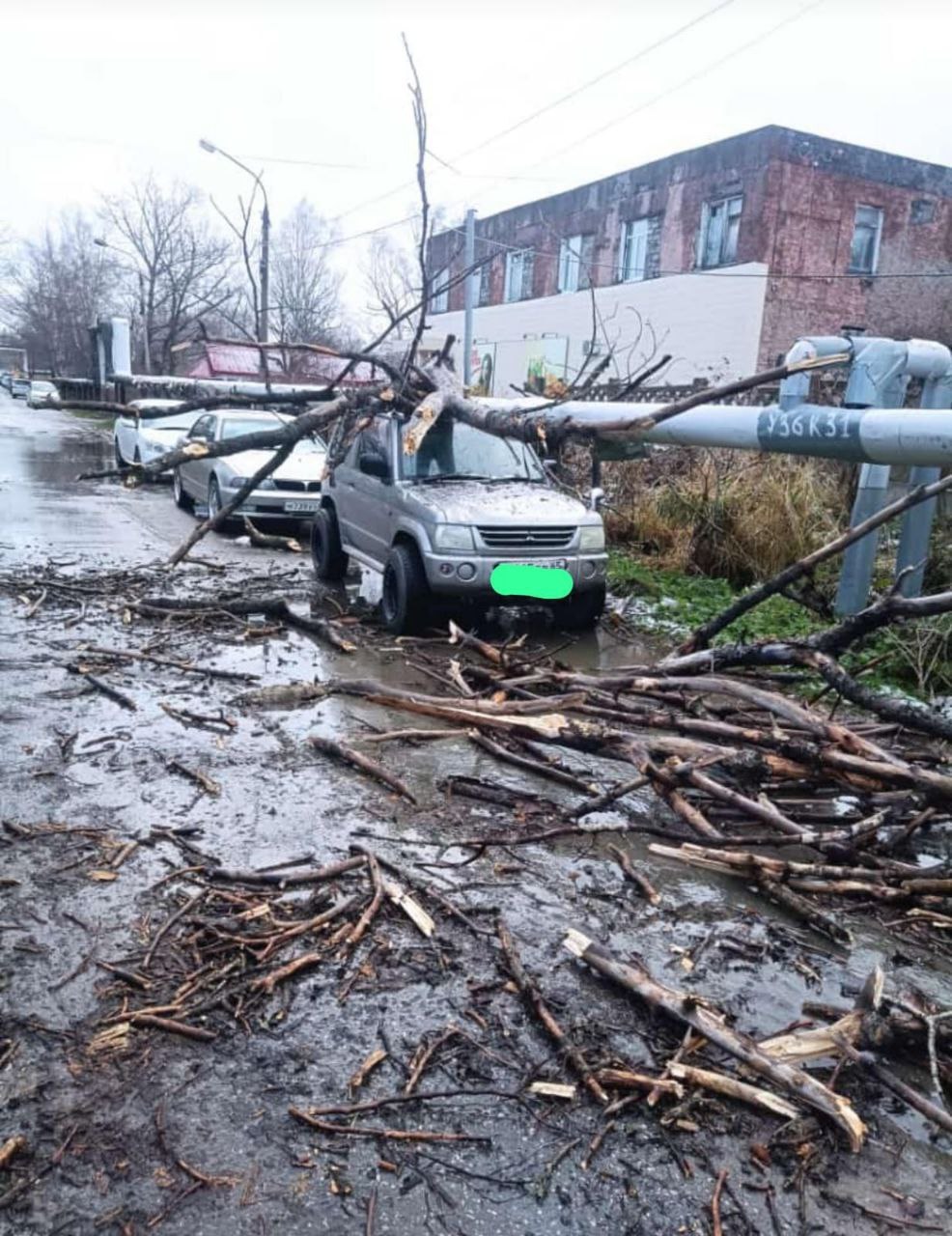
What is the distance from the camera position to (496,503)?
799 centimetres

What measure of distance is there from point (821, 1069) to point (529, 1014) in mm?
920

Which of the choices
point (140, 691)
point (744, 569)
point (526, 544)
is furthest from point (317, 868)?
point (744, 569)

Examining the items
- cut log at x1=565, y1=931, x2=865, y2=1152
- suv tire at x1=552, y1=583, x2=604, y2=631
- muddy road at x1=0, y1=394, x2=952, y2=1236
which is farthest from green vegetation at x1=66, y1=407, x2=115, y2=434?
cut log at x1=565, y1=931, x2=865, y2=1152

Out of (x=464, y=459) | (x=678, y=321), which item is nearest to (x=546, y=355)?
(x=678, y=321)

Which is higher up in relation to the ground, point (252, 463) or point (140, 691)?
point (252, 463)

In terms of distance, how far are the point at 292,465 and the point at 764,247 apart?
55.8ft

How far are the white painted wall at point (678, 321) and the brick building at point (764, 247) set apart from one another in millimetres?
43

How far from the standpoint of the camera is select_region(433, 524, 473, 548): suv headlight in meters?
7.68

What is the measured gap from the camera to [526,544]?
7.88 metres

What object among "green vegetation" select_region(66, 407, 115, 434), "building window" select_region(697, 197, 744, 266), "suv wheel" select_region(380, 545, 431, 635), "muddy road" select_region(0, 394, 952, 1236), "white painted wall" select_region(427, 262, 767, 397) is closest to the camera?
"muddy road" select_region(0, 394, 952, 1236)

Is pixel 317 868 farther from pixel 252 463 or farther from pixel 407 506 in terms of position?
pixel 252 463

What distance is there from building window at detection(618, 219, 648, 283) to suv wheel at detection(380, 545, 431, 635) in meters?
23.9

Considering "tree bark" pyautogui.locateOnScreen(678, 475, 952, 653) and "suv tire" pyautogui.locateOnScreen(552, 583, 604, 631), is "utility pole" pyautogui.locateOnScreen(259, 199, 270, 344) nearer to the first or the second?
"suv tire" pyautogui.locateOnScreen(552, 583, 604, 631)

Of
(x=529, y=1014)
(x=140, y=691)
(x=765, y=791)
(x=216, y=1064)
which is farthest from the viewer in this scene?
(x=140, y=691)
